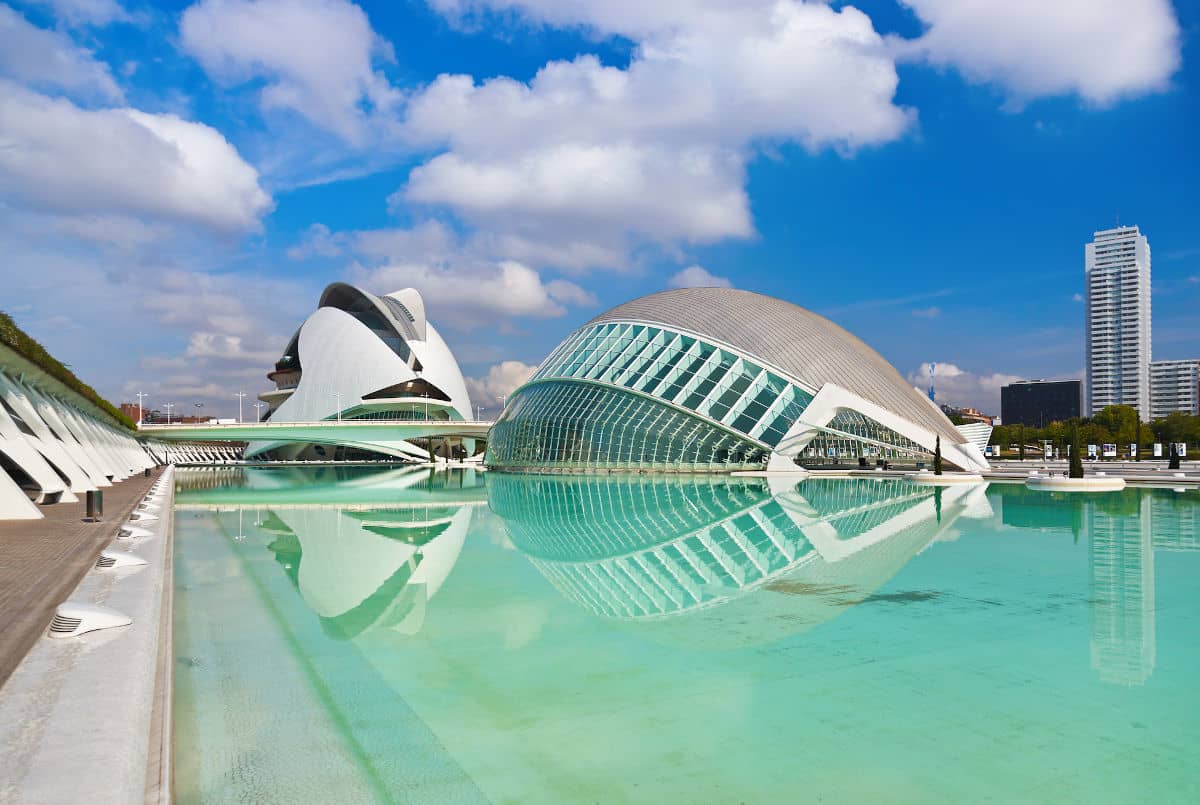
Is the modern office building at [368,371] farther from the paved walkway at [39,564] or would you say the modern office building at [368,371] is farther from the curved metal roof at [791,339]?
the paved walkway at [39,564]

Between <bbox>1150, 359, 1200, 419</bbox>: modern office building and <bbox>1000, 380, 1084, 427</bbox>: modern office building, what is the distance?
17018mm

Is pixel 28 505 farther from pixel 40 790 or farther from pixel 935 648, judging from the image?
pixel 935 648

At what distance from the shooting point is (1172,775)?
4.36m

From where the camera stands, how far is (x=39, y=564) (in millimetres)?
9367

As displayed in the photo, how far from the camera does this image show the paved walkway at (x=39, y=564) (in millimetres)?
6176

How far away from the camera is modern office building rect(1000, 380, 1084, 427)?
164 m

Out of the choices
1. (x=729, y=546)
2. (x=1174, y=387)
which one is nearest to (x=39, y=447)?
(x=729, y=546)

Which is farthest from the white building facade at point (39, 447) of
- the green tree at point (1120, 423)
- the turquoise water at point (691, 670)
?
the green tree at point (1120, 423)

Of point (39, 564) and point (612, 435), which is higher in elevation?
point (612, 435)

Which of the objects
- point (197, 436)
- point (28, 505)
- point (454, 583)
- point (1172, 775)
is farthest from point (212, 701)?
point (197, 436)

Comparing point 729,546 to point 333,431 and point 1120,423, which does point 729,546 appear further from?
point 1120,423

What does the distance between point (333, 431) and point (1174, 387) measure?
181 m

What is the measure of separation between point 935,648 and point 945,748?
2351 millimetres

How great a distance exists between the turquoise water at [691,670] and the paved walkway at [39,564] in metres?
1.13
